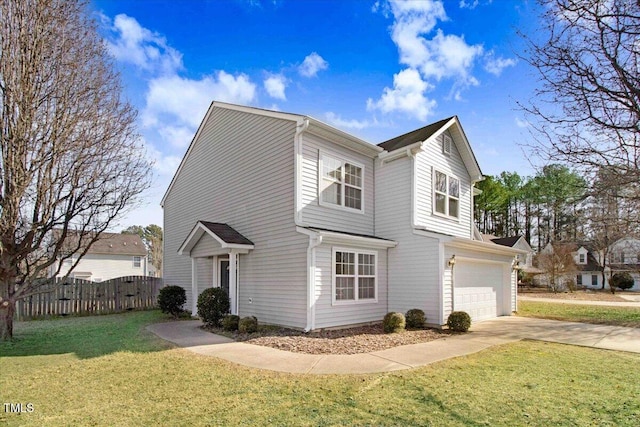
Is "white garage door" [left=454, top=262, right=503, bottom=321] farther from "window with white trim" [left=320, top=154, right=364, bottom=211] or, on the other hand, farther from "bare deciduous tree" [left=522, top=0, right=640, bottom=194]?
"bare deciduous tree" [left=522, top=0, right=640, bottom=194]

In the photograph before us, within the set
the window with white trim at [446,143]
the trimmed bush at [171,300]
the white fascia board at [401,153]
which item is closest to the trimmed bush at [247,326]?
the trimmed bush at [171,300]

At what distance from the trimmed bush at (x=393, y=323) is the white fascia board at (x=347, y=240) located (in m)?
2.43

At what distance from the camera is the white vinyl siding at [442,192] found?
1327cm

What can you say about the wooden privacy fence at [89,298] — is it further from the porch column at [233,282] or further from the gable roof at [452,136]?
the gable roof at [452,136]

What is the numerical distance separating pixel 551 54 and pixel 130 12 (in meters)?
10.8

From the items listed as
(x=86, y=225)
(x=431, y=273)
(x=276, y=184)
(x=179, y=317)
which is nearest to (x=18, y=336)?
(x=86, y=225)

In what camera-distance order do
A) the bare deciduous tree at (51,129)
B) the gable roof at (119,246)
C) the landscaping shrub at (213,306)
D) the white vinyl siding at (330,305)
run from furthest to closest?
1. the gable roof at (119,246)
2. the landscaping shrub at (213,306)
3. the white vinyl siding at (330,305)
4. the bare deciduous tree at (51,129)

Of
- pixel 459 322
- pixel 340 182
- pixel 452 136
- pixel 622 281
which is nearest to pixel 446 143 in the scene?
pixel 452 136

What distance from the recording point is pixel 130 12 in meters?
10.4

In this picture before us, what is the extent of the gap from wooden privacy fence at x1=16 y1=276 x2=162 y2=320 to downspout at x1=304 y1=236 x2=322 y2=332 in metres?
10.8

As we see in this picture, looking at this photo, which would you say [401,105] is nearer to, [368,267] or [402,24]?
[402,24]

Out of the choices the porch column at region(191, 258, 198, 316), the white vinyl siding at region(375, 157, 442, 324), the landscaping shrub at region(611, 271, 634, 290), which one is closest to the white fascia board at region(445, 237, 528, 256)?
the white vinyl siding at region(375, 157, 442, 324)

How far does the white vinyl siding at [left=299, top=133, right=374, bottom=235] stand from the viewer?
11.5 metres

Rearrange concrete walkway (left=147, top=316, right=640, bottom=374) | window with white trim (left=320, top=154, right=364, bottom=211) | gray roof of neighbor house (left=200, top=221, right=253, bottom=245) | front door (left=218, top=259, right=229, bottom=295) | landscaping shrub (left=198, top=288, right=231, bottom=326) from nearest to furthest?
concrete walkway (left=147, top=316, right=640, bottom=374) → landscaping shrub (left=198, top=288, right=231, bottom=326) → window with white trim (left=320, top=154, right=364, bottom=211) → gray roof of neighbor house (left=200, top=221, right=253, bottom=245) → front door (left=218, top=259, right=229, bottom=295)
